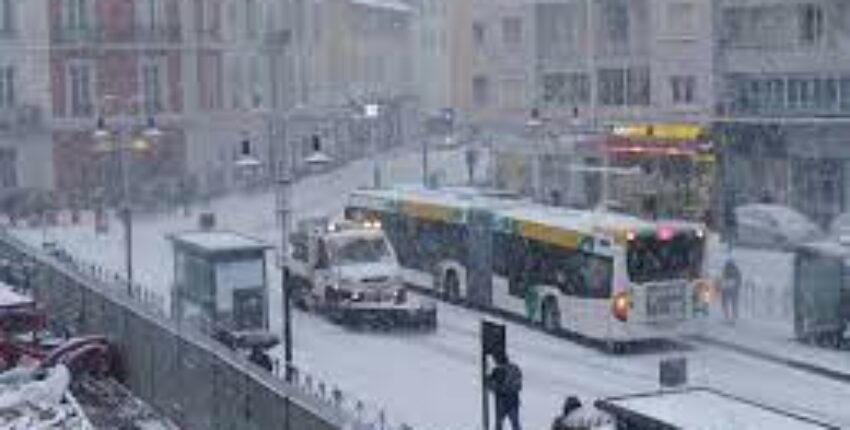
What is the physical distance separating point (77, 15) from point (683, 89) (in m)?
24.8

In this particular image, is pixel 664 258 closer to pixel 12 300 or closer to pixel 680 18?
pixel 12 300

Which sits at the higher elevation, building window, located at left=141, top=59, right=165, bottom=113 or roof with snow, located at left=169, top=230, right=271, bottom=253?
building window, located at left=141, top=59, right=165, bottom=113

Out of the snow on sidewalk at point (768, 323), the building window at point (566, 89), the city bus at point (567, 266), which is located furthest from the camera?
the building window at point (566, 89)

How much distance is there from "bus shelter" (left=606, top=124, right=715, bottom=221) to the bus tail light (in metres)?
22.9

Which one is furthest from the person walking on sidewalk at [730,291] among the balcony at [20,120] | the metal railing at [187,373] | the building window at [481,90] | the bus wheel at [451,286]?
the balcony at [20,120]

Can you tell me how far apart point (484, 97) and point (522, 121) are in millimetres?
3917

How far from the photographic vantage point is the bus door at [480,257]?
36.0m

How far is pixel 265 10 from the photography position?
7656cm

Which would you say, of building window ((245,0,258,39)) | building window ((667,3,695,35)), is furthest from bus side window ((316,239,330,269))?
building window ((245,0,258,39))

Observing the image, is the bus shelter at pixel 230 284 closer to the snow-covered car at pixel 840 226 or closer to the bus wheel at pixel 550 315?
the bus wheel at pixel 550 315

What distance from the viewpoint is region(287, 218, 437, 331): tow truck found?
1353 inches

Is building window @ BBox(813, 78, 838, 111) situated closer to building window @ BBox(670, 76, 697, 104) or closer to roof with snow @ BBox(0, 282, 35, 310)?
building window @ BBox(670, 76, 697, 104)

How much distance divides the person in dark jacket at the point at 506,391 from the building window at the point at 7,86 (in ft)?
154

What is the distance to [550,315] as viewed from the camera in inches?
1307
